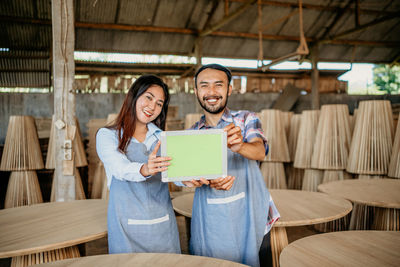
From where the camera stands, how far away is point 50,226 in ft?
6.14

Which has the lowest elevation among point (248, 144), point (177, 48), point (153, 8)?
point (248, 144)

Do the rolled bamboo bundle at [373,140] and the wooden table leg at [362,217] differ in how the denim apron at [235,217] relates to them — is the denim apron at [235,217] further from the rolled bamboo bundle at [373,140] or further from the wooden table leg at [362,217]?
the wooden table leg at [362,217]

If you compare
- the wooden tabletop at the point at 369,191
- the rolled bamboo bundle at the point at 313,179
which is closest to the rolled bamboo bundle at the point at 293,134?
the rolled bamboo bundle at the point at 313,179

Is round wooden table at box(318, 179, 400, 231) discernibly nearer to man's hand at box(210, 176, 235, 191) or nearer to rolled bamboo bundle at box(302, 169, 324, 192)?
rolled bamboo bundle at box(302, 169, 324, 192)

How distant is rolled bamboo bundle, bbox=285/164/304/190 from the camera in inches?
188

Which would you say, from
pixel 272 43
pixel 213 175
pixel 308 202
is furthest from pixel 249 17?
pixel 213 175

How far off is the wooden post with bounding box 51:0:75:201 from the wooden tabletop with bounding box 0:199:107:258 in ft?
2.06

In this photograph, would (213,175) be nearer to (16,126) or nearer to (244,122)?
(244,122)

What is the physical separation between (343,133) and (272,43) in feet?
22.6

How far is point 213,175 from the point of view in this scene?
1.37 meters

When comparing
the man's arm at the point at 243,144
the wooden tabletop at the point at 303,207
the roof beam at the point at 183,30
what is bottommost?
the wooden tabletop at the point at 303,207

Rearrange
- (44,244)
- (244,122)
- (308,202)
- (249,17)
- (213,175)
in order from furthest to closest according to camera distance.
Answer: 1. (249,17)
2. (308,202)
3. (244,122)
4. (44,244)
5. (213,175)

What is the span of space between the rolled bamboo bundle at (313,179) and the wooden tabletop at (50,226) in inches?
113

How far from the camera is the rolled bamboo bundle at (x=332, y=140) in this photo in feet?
12.4
